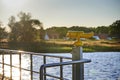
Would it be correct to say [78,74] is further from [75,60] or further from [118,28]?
[118,28]

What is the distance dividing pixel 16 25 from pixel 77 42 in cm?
5112

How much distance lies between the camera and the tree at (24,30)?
168 ft

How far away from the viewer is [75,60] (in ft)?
10.2

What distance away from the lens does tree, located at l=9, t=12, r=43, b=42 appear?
51281 mm

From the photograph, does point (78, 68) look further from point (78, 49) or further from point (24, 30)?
point (24, 30)

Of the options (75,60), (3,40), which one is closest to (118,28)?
(3,40)

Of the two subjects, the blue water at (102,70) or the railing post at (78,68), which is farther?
the blue water at (102,70)

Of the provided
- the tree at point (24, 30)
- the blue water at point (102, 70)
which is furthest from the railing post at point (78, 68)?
the tree at point (24, 30)

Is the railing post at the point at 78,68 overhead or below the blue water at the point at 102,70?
overhead

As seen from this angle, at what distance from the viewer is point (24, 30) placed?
55.3 meters

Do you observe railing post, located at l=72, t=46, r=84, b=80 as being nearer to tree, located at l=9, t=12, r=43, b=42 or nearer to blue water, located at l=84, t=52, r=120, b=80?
blue water, located at l=84, t=52, r=120, b=80

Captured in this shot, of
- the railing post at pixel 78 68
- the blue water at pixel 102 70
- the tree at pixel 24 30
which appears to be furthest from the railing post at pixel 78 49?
the tree at pixel 24 30

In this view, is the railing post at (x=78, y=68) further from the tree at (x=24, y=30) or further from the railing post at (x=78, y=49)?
the tree at (x=24, y=30)

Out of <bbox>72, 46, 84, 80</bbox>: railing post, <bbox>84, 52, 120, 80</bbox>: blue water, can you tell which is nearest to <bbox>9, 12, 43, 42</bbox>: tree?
<bbox>84, 52, 120, 80</bbox>: blue water
